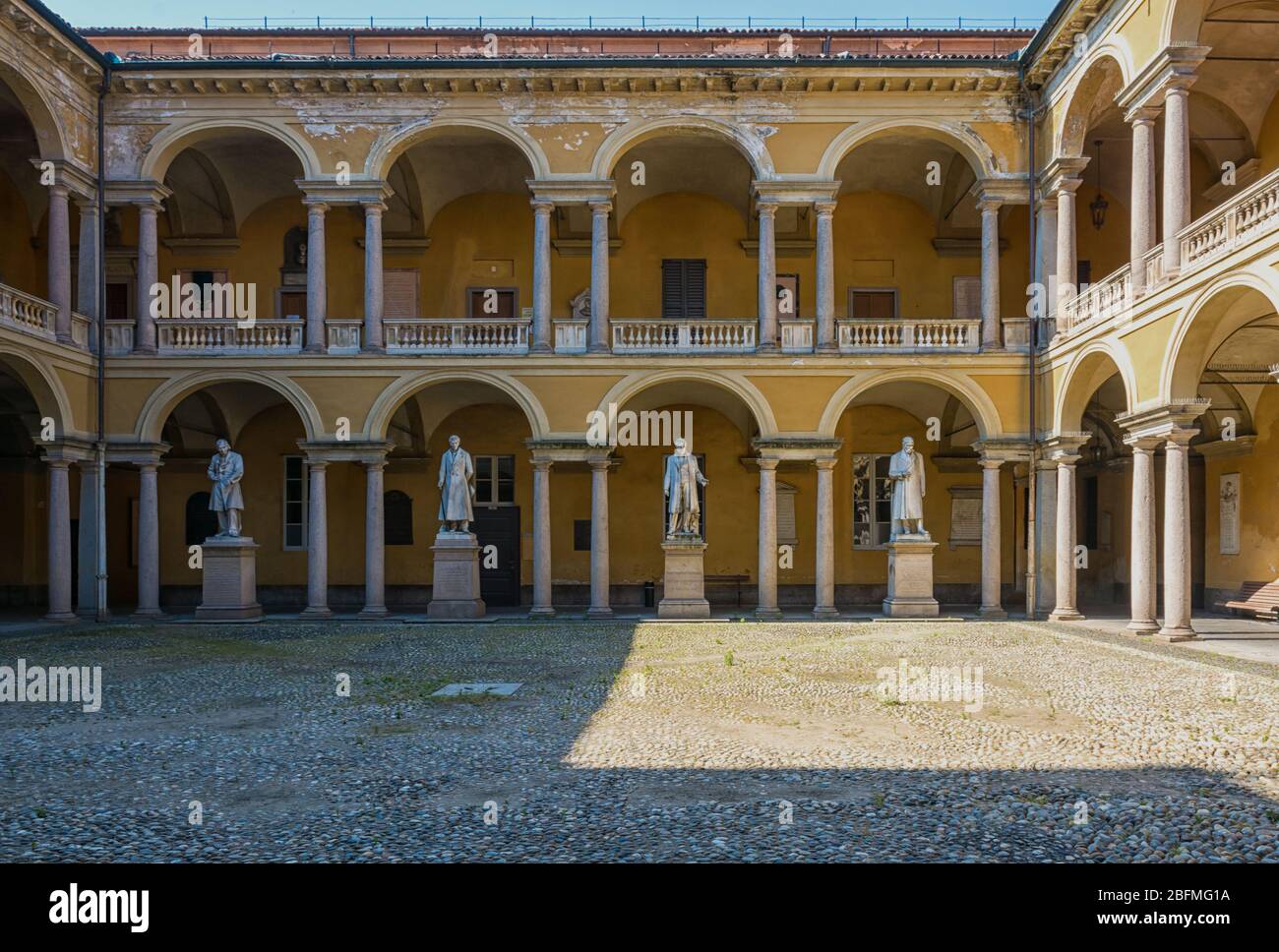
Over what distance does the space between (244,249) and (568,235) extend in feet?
25.8

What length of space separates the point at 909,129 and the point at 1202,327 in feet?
27.0

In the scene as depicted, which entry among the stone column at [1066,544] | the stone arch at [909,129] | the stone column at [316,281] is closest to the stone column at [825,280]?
the stone arch at [909,129]

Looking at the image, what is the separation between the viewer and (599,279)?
66.2 feet

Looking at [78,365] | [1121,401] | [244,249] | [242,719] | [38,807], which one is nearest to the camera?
[38,807]

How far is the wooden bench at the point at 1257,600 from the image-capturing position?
1806 centimetres

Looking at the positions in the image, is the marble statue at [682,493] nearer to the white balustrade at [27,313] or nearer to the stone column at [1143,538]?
the stone column at [1143,538]

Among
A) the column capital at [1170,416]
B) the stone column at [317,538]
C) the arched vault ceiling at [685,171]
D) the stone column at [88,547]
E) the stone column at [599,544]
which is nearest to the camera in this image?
the column capital at [1170,416]

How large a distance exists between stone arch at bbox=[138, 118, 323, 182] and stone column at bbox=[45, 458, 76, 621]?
621cm

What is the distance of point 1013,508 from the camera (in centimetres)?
2412

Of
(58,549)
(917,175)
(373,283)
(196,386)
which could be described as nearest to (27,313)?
(196,386)

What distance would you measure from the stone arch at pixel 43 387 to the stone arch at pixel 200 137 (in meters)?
4.55

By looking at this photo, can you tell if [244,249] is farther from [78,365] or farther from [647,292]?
[647,292]

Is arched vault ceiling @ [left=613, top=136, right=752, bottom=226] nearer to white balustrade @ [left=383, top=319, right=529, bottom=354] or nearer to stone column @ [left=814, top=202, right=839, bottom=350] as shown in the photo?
stone column @ [left=814, top=202, right=839, bottom=350]
